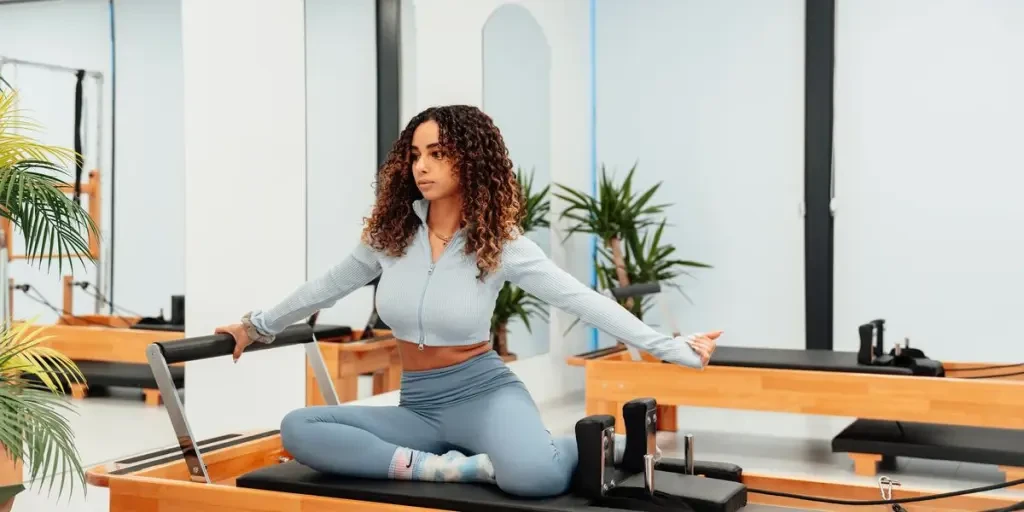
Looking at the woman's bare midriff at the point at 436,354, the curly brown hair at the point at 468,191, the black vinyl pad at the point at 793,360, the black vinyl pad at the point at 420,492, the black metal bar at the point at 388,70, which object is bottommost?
the black vinyl pad at the point at 420,492

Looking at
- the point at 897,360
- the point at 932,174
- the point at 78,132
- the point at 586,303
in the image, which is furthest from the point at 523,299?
the point at 586,303

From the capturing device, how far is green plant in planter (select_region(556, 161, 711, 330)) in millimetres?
6367

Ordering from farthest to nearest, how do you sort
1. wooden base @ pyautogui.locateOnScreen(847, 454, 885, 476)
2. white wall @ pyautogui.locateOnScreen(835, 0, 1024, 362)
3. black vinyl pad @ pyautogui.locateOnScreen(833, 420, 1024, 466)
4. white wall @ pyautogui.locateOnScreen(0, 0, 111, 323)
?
white wall @ pyautogui.locateOnScreen(835, 0, 1024, 362), wooden base @ pyautogui.locateOnScreen(847, 454, 885, 476), black vinyl pad @ pyautogui.locateOnScreen(833, 420, 1024, 466), white wall @ pyautogui.locateOnScreen(0, 0, 111, 323)

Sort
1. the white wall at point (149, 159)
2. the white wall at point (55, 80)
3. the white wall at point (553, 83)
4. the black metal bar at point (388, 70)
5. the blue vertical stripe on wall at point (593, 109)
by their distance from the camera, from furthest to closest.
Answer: the blue vertical stripe on wall at point (593, 109) → the white wall at point (553, 83) → the black metal bar at point (388, 70) → the white wall at point (149, 159) → the white wall at point (55, 80)

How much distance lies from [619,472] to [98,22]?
2.30m

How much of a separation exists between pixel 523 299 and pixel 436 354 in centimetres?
353

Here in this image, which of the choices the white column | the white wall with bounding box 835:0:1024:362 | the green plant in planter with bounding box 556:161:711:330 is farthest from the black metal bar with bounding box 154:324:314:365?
the white wall with bounding box 835:0:1024:362

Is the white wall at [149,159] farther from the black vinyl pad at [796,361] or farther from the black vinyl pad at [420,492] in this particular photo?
the black vinyl pad at [796,361]

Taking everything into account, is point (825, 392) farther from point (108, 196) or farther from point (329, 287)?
point (108, 196)

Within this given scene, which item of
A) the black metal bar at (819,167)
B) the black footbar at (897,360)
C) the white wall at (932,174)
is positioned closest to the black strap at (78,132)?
the black footbar at (897,360)

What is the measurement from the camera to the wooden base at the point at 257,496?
2541mm

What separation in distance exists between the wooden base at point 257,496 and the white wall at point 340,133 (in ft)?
7.09

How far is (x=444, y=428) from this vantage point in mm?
2734

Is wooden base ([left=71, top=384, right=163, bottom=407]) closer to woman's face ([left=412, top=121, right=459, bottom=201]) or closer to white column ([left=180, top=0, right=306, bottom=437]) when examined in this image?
white column ([left=180, top=0, right=306, bottom=437])
